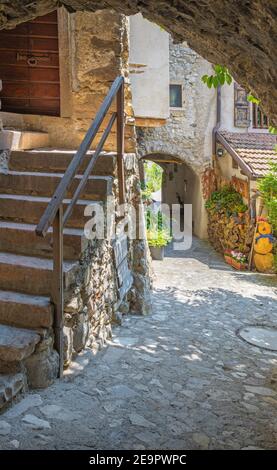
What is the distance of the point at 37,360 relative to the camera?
2.53 meters

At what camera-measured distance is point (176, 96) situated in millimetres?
12055

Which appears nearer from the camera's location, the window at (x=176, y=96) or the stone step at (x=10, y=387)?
the stone step at (x=10, y=387)

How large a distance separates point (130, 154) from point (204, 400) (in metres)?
2.85

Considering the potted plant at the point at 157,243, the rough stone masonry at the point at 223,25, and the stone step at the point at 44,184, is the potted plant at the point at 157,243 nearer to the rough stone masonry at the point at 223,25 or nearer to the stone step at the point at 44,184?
the stone step at the point at 44,184

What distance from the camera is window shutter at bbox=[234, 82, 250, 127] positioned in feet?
39.6

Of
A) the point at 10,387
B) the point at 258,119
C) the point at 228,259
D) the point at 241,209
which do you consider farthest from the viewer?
the point at 258,119

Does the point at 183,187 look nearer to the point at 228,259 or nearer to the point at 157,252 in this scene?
the point at 228,259

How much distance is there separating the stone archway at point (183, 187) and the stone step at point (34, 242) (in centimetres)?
962

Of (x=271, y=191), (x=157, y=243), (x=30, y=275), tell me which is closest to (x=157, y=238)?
(x=157, y=243)

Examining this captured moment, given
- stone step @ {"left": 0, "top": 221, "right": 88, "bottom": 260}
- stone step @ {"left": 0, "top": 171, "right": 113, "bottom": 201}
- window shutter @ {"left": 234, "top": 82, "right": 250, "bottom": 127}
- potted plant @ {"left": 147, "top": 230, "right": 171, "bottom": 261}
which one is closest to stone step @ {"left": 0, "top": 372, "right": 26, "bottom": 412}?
stone step @ {"left": 0, "top": 221, "right": 88, "bottom": 260}

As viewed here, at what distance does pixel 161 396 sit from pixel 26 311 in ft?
3.37

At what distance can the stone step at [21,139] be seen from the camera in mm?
4223

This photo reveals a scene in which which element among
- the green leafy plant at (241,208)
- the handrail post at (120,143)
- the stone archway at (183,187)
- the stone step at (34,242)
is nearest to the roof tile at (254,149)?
the green leafy plant at (241,208)
